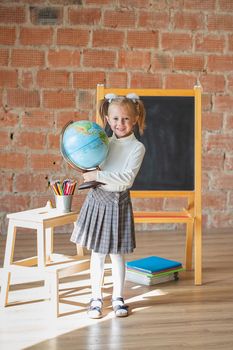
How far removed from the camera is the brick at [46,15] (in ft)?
14.4

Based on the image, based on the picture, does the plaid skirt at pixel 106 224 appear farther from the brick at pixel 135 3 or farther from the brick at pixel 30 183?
the brick at pixel 135 3

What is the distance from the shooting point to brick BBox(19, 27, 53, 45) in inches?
173

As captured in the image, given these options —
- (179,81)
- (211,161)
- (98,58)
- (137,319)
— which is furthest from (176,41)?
(137,319)

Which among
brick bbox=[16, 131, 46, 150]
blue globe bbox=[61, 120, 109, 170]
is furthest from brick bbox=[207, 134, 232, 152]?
blue globe bbox=[61, 120, 109, 170]

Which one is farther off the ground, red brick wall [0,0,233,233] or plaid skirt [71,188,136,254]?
red brick wall [0,0,233,233]

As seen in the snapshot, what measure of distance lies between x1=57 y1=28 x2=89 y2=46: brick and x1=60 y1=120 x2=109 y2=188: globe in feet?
6.77

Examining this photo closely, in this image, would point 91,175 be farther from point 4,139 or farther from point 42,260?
point 4,139

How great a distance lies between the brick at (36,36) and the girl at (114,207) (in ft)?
6.31

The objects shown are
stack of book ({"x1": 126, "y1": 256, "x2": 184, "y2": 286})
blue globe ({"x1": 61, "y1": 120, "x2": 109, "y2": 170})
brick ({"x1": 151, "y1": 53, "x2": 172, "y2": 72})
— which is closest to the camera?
blue globe ({"x1": 61, "y1": 120, "x2": 109, "y2": 170})

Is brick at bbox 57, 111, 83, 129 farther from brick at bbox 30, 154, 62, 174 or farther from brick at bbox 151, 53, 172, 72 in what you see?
brick at bbox 151, 53, 172, 72

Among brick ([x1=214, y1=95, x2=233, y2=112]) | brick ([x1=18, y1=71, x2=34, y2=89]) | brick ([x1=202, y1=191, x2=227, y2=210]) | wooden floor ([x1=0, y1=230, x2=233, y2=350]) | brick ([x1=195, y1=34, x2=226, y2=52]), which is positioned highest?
brick ([x1=195, y1=34, x2=226, y2=52])

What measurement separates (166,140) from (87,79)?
1361 millimetres

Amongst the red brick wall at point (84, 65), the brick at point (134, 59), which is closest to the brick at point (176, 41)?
the red brick wall at point (84, 65)

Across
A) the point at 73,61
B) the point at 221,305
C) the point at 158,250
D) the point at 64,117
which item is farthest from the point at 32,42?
the point at 221,305
